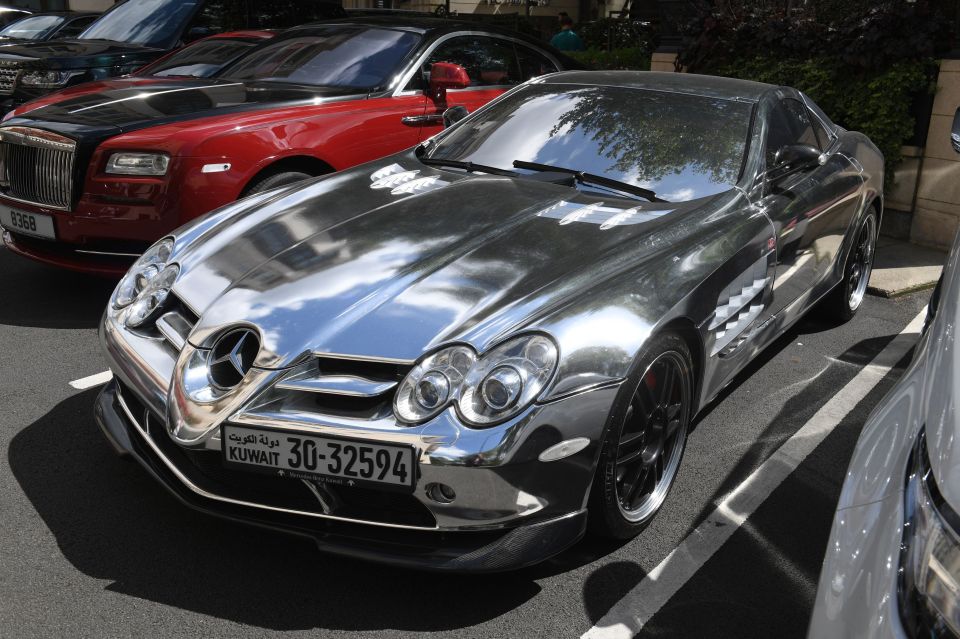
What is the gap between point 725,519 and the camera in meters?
3.26

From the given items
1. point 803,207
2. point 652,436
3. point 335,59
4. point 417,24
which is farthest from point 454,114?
point 652,436

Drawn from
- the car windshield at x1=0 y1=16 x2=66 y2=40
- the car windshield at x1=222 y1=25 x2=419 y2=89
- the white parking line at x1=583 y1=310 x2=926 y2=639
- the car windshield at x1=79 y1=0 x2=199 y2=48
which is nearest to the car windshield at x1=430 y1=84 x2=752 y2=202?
the white parking line at x1=583 y1=310 x2=926 y2=639

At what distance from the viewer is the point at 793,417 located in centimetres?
414

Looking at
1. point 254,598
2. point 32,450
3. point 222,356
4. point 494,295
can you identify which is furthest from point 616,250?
point 32,450

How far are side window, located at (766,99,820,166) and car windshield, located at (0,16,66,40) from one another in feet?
43.9

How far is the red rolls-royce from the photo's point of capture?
4.87 m

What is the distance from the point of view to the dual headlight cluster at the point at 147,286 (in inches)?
125

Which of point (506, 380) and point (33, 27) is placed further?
point (33, 27)

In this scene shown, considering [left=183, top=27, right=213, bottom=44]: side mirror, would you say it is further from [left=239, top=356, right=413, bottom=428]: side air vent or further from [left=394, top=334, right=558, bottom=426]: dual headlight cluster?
[left=394, top=334, right=558, bottom=426]: dual headlight cluster

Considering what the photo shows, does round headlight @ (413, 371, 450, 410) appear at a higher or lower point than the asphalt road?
higher

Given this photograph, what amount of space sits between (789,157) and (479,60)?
10.7 ft

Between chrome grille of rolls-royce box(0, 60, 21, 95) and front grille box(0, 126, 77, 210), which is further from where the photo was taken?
chrome grille of rolls-royce box(0, 60, 21, 95)

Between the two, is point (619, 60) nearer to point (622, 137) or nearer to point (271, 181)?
point (271, 181)

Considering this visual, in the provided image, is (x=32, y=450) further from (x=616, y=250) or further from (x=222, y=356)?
(x=616, y=250)
